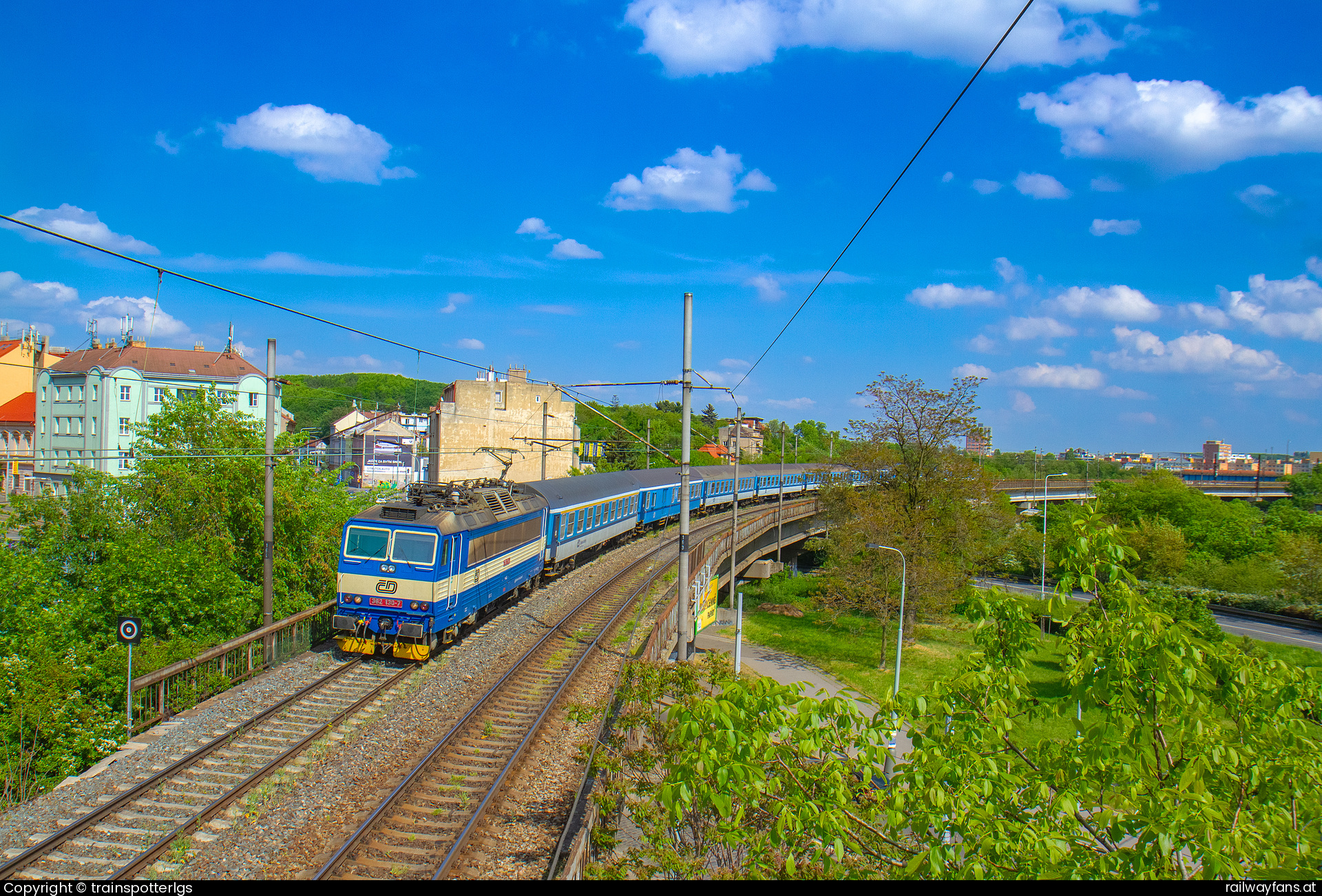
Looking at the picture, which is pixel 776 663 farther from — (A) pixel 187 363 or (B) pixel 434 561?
(A) pixel 187 363

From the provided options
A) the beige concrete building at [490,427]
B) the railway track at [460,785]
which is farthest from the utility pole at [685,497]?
the beige concrete building at [490,427]

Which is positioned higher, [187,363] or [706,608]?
[187,363]

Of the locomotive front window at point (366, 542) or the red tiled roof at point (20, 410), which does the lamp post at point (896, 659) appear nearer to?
the locomotive front window at point (366, 542)

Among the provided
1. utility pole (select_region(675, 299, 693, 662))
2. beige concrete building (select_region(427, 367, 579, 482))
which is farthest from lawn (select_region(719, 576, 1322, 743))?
beige concrete building (select_region(427, 367, 579, 482))

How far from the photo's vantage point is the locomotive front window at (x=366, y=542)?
49.7 ft

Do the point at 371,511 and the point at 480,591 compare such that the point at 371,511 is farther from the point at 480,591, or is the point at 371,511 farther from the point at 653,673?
the point at 653,673

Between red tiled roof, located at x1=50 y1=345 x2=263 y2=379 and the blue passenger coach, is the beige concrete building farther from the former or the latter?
the blue passenger coach

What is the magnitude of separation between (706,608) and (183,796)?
43.0 feet

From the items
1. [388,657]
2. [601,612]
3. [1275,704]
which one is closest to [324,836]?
[388,657]

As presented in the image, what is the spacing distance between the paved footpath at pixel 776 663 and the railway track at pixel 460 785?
32.1 feet

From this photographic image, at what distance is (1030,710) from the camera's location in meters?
5.34

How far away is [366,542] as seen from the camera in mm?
15281

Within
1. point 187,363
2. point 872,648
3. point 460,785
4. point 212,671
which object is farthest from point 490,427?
point 460,785

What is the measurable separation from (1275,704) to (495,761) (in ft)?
32.3
